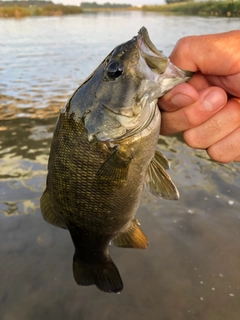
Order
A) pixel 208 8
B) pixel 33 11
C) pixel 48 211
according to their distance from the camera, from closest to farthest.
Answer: pixel 48 211, pixel 208 8, pixel 33 11

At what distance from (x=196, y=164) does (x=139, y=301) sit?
2.81 m

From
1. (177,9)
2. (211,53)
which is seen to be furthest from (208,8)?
(211,53)

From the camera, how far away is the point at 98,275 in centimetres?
244

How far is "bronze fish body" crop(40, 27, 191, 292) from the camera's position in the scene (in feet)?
5.95

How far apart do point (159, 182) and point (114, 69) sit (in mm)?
802

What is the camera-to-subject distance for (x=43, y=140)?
6.50 metres

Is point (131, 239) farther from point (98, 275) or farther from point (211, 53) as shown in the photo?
point (211, 53)

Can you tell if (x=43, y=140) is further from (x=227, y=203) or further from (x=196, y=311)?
(x=196, y=311)

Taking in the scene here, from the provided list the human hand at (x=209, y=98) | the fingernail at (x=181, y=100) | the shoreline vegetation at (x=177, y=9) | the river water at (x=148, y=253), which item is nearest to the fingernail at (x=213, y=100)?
the human hand at (x=209, y=98)

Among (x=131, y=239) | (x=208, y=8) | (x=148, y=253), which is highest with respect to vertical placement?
(x=131, y=239)

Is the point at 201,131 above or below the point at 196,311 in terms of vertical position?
above

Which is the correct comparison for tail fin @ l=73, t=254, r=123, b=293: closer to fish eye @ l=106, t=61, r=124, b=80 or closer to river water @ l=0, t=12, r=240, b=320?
river water @ l=0, t=12, r=240, b=320

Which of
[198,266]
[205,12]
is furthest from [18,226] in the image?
[205,12]

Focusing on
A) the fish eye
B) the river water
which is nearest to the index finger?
the fish eye
